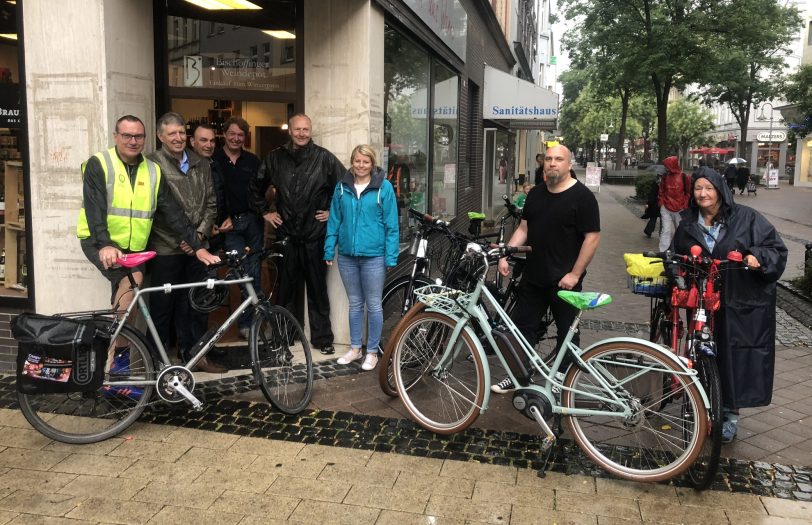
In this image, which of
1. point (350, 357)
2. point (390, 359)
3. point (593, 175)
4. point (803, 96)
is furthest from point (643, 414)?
point (803, 96)

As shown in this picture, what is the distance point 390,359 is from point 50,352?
2.05 m

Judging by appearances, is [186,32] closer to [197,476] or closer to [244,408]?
[244,408]

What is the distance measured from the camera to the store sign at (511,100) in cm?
1536

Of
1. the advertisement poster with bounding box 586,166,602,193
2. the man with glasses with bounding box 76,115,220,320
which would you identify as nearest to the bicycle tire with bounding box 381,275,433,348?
the man with glasses with bounding box 76,115,220,320

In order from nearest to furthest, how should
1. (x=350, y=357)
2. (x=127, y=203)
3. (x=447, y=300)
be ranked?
(x=447, y=300), (x=127, y=203), (x=350, y=357)

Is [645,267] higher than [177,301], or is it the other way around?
[645,267]

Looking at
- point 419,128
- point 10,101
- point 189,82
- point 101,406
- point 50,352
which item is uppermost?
point 189,82

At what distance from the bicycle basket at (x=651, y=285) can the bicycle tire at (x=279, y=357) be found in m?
2.25

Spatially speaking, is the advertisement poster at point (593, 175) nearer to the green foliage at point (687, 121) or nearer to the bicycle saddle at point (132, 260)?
the bicycle saddle at point (132, 260)

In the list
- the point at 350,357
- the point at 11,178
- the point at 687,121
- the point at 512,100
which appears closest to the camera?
the point at 11,178

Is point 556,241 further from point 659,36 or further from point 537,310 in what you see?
point 659,36

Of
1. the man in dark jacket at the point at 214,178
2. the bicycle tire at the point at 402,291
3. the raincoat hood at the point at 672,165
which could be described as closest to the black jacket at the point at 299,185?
the man in dark jacket at the point at 214,178

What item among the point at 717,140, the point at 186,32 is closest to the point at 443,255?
the point at 186,32

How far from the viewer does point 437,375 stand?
4266mm
